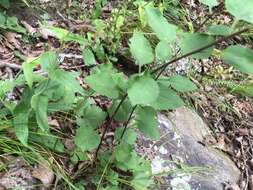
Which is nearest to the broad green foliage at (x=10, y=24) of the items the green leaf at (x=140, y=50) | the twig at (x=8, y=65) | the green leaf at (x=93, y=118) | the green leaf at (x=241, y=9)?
the twig at (x=8, y=65)

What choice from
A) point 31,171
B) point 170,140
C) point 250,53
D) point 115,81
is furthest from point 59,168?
point 250,53

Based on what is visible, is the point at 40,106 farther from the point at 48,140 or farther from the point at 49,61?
the point at 48,140

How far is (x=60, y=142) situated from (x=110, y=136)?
0.91 ft

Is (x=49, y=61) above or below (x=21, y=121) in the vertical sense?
above

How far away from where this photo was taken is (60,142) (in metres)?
2.27

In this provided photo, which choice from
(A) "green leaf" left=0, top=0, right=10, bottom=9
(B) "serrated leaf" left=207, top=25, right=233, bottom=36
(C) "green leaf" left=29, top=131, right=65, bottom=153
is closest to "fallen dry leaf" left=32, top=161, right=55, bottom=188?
(C) "green leaf" left=29, top=131, right=65, bottom=153

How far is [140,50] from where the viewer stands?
1807 millimetres

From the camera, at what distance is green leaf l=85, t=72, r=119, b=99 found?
74.4 inches

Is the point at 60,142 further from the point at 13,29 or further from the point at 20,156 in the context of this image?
the point at 13,29

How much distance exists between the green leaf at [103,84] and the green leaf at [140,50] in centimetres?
17

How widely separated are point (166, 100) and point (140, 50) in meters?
0.22

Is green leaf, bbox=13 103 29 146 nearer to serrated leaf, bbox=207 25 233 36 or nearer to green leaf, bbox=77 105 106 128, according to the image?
green leaf, bbox=77 105 106 128

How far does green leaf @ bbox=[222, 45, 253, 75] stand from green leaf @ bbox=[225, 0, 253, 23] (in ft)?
0.68

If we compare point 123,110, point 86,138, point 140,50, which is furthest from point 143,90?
point 86,138
